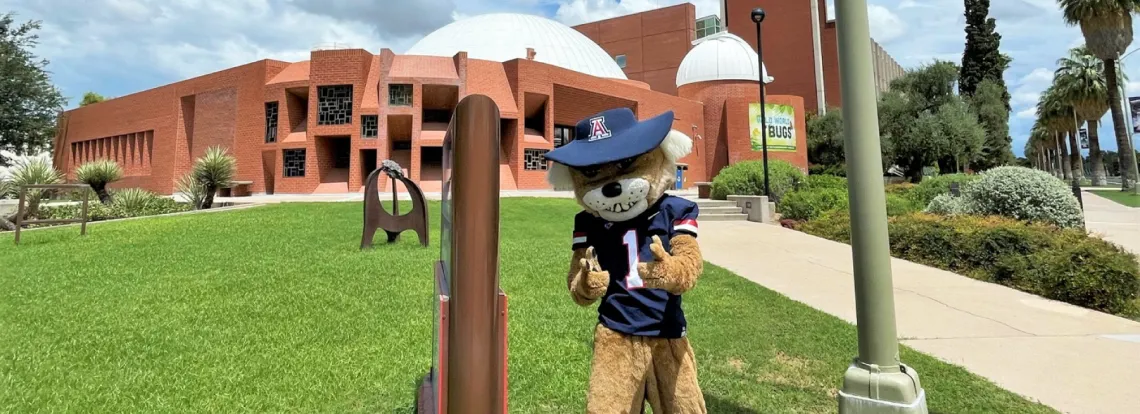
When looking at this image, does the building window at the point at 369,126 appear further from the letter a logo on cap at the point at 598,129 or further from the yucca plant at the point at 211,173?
the letter a logo on cap at the point at 598,129

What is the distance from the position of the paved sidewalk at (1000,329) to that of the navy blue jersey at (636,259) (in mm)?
2913

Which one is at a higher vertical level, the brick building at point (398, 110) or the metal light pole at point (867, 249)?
the brick building at point (398, 110)

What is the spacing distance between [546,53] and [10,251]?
119ft

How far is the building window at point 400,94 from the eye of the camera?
28.6m

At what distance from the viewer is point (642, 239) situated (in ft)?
7.63

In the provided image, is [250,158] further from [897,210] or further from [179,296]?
[897,210]

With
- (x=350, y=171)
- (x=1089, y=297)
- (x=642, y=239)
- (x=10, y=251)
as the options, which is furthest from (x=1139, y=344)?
(x=350, y=171)

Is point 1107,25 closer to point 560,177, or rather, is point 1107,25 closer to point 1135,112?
point 1135,112

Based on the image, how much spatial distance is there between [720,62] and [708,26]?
19665 mm

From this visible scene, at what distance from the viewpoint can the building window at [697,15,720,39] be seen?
197ft

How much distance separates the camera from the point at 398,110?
2833 centimetres

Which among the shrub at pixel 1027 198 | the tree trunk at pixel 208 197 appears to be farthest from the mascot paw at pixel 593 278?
the tree trunk at pixel 208 197

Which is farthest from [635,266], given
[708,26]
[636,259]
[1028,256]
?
[708,26]

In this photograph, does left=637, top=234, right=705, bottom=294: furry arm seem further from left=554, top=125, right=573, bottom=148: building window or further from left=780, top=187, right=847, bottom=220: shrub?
left=554, top=125, right=573, bottom=148: building window
